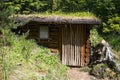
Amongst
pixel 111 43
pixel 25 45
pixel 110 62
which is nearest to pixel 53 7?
pixel 111 43

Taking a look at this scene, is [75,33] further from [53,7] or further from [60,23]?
[53,7]

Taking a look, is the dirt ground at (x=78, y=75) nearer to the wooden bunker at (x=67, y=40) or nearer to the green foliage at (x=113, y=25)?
the wooden bunker at (x=67, y=40)

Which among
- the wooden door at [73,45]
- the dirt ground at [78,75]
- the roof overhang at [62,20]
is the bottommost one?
the dirt ground at [78,75]

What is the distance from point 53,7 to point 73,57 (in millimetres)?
8186

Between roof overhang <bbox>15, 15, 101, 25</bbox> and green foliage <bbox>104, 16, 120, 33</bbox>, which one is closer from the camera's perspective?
roof overhang <bbox>15, 15, 101, 25</bbox>

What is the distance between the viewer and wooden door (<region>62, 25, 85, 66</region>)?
19.1 metres

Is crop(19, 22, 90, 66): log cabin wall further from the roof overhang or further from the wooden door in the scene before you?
the roof overhang

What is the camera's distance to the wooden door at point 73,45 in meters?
19.1

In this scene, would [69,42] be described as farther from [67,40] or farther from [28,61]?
[28,61]

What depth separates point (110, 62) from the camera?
17625 millimetres

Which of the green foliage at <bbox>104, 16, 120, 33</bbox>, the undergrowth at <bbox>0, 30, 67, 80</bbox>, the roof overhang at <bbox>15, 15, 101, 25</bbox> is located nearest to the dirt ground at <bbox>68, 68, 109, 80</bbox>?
the undergrowth at <bbox>0, 30, 67, 80</bbox>

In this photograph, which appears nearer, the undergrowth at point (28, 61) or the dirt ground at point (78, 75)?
the undergrowth at point (28, 61)

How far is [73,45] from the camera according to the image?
19.1 meters

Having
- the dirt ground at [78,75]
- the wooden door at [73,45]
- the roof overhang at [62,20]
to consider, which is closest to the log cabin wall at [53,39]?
the wooden door at [73,45]
